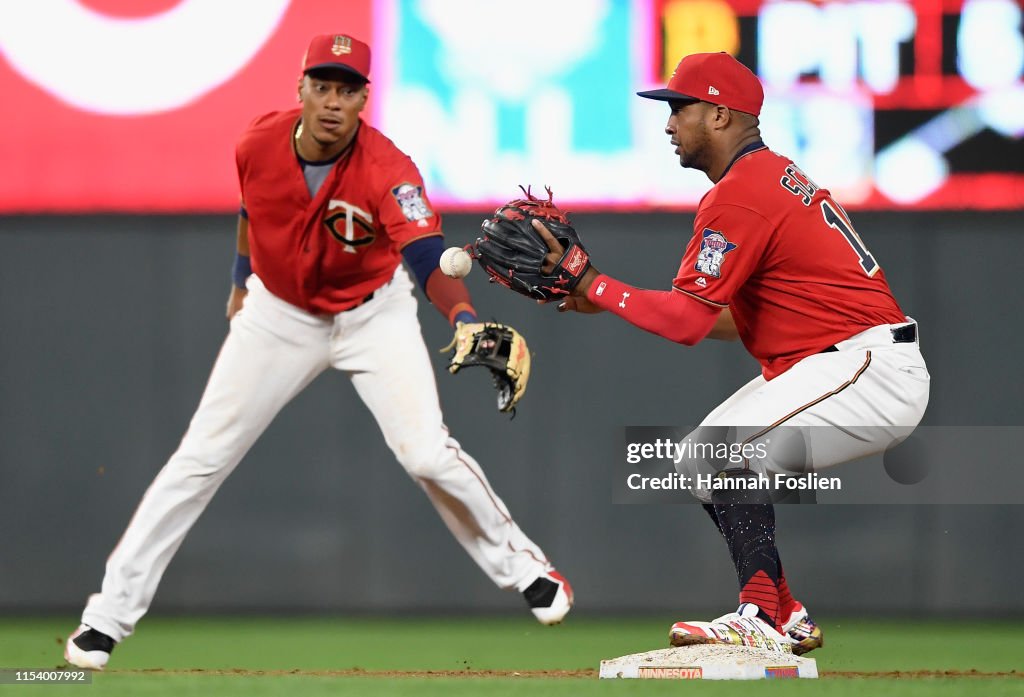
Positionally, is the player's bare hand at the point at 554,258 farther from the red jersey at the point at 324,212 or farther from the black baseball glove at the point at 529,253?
the red jersey at the point at 324,212

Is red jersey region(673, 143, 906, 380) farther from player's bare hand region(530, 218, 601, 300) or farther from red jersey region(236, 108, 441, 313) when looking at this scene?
red jersey region(236, 108, 441, 313)

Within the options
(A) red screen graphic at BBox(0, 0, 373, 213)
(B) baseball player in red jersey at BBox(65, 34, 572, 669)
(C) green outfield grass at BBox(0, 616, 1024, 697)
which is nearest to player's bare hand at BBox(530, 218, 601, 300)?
(B) baseball player in red jersey at BBox(65, 34, 572, 669)

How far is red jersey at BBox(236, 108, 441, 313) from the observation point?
4793 millimetres

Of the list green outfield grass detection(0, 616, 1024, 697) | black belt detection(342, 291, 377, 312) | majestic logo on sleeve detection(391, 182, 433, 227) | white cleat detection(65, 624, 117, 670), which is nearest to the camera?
green outfield grass detection(0, 616, 1024, 697)

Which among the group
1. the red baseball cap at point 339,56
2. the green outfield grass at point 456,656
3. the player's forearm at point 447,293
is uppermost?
the red baseball cap at point 339,56

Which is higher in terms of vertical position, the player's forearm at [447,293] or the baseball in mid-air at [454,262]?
the baseball in mid-air at [454,262]

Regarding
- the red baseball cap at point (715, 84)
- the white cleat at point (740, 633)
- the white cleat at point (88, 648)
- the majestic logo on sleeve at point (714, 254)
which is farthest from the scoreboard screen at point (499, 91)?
the white cleat at point (740, 633)

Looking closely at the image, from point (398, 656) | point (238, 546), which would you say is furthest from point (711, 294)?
point (238, 546)

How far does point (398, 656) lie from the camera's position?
5938mm

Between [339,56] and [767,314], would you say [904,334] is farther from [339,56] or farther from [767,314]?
[339,56]

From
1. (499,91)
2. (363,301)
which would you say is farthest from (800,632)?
(499,91)

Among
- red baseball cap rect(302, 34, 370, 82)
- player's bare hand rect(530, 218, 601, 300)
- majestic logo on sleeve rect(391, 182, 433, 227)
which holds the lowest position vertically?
player's bare hand rect(530, 218, 601, 300)

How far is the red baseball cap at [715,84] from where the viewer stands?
4438 mm

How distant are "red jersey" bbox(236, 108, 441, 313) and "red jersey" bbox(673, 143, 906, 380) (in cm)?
99
